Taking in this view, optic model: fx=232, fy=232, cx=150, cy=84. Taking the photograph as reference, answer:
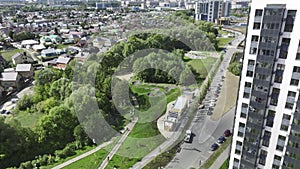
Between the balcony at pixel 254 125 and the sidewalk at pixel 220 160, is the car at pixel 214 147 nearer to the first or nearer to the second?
the sidewalk at pixel 220 160

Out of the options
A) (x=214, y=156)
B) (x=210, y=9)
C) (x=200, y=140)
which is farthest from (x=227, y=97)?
(x=210, y=9)

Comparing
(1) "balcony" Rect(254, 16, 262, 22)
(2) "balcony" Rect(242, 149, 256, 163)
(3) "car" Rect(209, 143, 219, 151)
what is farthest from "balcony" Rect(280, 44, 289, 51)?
(3) "car" Rect(209, 143, 219, 151)

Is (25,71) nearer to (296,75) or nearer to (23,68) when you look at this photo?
(23,68)

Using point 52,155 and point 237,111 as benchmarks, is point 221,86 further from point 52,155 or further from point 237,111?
point 52,155

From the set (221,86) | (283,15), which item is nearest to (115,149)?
(283,15)

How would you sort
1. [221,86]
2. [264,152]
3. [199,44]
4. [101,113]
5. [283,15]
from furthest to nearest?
[199,44] → [221,86] → [101,113] → [264,152] → [283,15]

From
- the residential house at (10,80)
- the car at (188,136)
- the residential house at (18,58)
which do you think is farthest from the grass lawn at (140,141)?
the residential house at (18,58)
